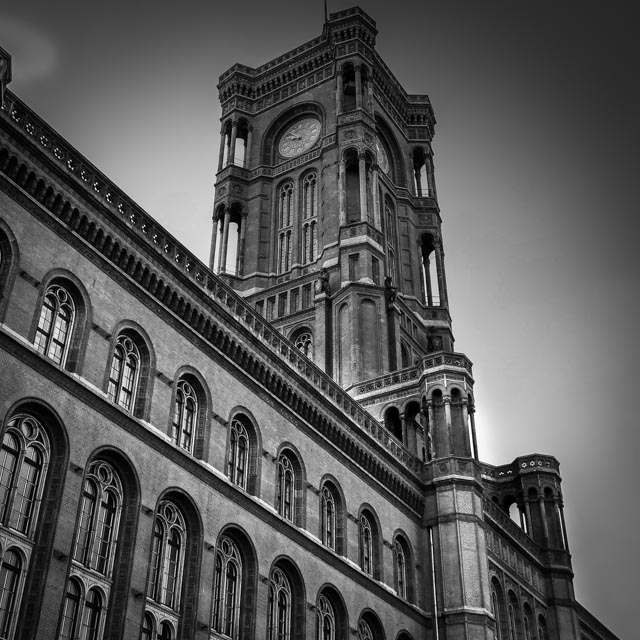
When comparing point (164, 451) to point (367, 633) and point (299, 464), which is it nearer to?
point (299, 464)

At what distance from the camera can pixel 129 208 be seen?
2905cm

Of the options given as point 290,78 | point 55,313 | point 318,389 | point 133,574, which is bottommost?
point 133,574

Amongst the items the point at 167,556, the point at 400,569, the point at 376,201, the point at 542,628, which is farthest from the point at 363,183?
the point at 167,556

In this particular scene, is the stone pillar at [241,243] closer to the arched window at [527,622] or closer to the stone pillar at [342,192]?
the stone pillar at [342,192]

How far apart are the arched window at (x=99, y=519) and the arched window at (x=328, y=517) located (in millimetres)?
10702

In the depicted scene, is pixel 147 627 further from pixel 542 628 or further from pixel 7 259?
pixel 542 628

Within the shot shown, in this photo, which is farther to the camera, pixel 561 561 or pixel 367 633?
pixel 561 561

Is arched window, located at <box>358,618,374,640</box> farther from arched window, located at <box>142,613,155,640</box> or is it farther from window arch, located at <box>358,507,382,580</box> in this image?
arched window, located at <box>142,613,155,640</box>

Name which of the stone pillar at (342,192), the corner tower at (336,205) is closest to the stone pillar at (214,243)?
the corner tower at (336,205)

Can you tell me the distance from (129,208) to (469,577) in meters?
21.1

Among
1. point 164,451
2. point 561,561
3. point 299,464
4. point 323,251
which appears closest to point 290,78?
point 323,251

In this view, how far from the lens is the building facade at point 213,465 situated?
23516 mm

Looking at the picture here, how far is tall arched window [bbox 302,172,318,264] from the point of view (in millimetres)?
63406

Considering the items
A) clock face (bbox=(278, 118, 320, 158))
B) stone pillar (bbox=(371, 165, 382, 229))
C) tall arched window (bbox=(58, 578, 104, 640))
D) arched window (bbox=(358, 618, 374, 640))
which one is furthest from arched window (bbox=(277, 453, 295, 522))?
clock face (bbox=(278, 118, 320, 158))
